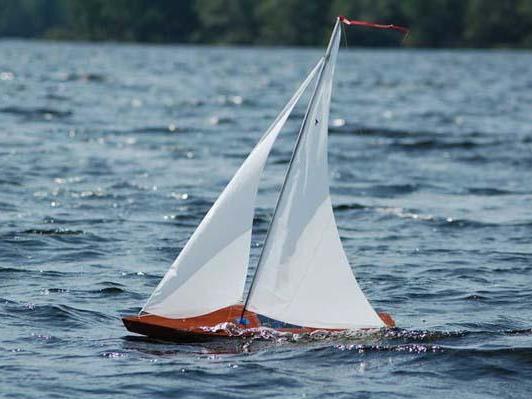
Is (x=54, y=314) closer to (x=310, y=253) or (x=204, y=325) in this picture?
(x=204, y=325)

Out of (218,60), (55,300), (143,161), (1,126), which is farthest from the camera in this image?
(218,60)

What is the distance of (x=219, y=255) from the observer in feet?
65.1

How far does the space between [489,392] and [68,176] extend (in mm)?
24595

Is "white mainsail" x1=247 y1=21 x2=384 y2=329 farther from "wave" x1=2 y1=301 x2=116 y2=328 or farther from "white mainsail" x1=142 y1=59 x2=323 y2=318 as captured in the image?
"wave" x1=2 y1=301 x2=116 y2=328

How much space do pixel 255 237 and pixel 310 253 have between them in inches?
476

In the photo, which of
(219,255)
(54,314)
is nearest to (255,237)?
(54,314)

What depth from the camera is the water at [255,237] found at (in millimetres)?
19547

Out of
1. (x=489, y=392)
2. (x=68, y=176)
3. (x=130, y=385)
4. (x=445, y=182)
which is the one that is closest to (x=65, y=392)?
(x=130, y=385)

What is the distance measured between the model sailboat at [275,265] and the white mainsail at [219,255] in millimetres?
14

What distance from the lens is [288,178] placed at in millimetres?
19984

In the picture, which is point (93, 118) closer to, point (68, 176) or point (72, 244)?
point (68, 176)

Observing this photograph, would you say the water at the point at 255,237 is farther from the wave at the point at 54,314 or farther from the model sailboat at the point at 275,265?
the model sailboat at the point at 275,265

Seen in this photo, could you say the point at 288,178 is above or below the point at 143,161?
above

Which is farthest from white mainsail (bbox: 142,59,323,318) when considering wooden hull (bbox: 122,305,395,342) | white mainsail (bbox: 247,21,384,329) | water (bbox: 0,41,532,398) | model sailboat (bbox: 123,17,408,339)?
water (bbox: 0,41,532,398)
